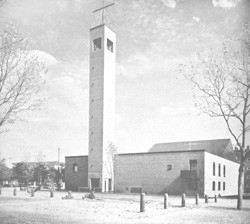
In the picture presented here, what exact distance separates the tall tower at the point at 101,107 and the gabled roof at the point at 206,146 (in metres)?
27.5

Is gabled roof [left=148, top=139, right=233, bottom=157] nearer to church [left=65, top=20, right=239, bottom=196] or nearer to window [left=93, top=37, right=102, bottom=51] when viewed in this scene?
church [left=65, top=20, right=239, bottom=196]

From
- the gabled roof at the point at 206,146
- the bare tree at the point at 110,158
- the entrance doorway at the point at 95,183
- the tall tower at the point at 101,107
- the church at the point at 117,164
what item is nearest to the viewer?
the church at the point at 117,164

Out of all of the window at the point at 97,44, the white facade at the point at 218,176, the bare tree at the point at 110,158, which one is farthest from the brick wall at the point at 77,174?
the white facade at the point at 218,176

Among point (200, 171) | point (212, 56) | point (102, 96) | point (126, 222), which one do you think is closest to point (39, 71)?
point (126, 222)

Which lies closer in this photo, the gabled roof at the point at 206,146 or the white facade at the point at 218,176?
the white facade at the point at 218,176

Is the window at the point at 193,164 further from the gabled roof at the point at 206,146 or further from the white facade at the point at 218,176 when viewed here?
the gabled roof at the point at 206,146

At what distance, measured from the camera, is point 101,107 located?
45688mm

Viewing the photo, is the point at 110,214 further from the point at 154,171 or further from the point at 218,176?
the point at 218,176

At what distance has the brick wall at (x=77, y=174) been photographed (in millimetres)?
48562

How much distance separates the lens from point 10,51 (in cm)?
1384

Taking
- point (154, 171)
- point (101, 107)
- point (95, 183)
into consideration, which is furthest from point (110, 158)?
point (154, 171)

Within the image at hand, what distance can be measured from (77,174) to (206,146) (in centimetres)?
3237

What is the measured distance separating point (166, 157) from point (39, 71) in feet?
90.9

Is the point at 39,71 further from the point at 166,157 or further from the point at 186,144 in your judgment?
the point at 186,144
